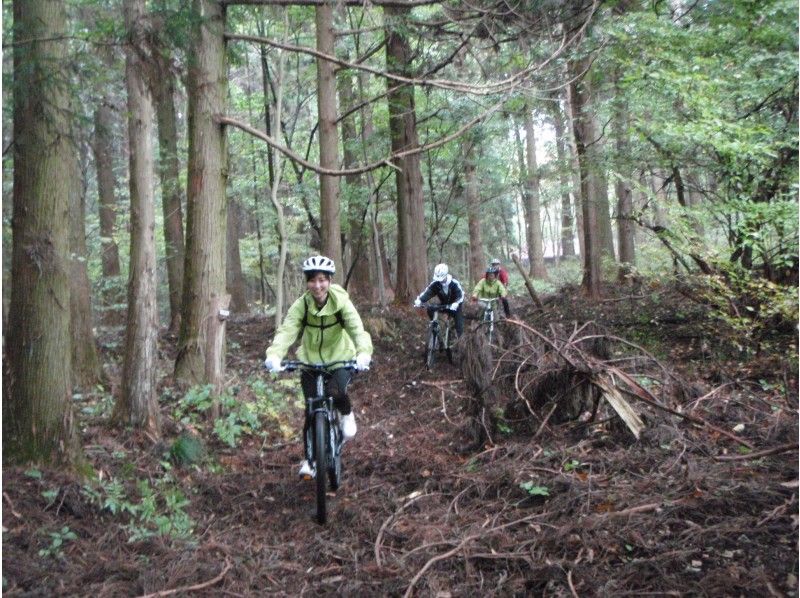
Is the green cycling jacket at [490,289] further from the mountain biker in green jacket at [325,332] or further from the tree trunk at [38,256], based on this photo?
the tree trunk at [38,256]

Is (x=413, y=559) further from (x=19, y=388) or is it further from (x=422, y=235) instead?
(x=422, y=235)

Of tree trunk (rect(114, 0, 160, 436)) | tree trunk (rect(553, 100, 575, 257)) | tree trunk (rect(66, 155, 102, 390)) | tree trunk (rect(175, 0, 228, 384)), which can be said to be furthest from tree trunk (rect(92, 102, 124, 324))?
tree trunk (rect(553, 100, 575, 257))

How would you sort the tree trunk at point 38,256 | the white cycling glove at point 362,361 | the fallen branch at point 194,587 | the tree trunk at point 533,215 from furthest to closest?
the tree trunk at point 533,215 → the white cycling glove at point 362,361 → the tree trunk at point 38,256 → the fallen branch at point 194,587

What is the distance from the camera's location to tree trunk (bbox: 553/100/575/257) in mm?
Answer: 19141

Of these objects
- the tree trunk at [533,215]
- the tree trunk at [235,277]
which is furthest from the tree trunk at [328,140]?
the tree trunk at [533,215]

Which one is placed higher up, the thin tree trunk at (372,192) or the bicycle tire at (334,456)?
the thin tree trunk at (372,192)

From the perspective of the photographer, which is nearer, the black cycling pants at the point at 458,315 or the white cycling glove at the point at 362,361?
the white cycling glove at the point at 362,361

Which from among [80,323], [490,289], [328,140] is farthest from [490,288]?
[80,323]

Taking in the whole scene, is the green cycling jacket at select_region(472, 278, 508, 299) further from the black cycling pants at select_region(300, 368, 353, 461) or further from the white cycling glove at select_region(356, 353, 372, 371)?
the white cycling glove at select_region(356, 353, 372, 371)

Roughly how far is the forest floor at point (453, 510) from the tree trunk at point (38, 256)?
0.43 meters

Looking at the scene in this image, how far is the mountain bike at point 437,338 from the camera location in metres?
13.3

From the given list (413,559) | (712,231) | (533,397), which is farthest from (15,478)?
(712,231)

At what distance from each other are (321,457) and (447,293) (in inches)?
307

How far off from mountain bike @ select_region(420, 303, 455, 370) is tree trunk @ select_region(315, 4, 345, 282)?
88.4 inches
